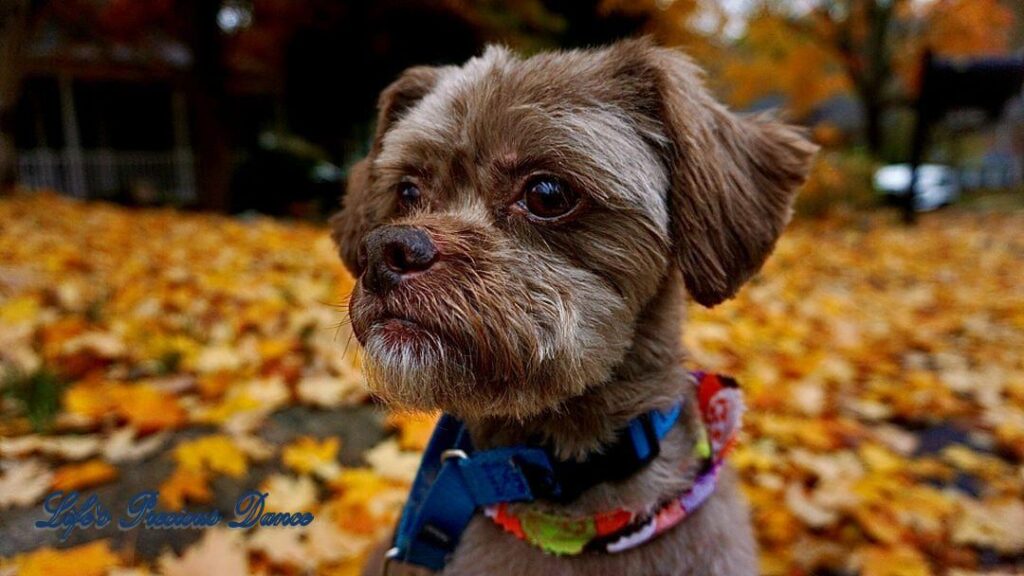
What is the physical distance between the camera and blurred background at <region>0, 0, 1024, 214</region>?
1404 centimetres

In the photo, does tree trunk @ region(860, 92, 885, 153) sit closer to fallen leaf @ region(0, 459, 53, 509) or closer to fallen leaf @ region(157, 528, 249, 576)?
fallen leaf @ region(157, 528, 249, 576)

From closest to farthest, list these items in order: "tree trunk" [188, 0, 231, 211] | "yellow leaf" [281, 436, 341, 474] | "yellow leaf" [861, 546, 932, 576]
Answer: "yellow leaf" [861, 546, 932, 576] → "yellow leaf" [281, 436, 341, 474] → "tree trunk" [188, 0, 231, 211]

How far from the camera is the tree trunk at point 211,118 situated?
1458cm

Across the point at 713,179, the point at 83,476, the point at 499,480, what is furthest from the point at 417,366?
the point at 83,476

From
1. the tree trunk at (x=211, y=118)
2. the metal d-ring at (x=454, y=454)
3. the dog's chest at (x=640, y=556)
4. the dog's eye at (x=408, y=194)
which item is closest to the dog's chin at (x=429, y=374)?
the metal d-ring at (x=454, y=454)

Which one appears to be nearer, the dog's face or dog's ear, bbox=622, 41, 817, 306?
the dog's face

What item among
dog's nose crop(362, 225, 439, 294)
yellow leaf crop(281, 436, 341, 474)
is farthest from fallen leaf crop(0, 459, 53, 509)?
dog's nose crop(362, 225, 439, 294)

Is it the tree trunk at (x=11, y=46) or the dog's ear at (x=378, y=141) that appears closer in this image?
the dog's ear at (x=378, y=141)

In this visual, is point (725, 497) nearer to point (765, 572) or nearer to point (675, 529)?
point (675, 529)

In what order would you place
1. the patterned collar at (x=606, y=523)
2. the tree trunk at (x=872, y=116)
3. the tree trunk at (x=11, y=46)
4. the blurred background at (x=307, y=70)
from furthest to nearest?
the tree trunk at (x=872, y=116) → the blurred background at (x=307, y=70) → the tree trunk at (x=11, y=46) → the patterned collar at (x=606, y=523)

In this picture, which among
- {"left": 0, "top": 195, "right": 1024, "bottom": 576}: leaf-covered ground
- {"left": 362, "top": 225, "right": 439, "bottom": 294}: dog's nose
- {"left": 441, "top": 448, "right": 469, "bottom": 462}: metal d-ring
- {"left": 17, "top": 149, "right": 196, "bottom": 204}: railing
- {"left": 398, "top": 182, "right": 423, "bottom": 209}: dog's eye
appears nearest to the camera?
{"left": 362, "top": 225, "right": 439, "bottom": 294}: dog's nose

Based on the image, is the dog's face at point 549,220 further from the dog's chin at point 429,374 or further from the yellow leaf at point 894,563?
the yellow leaf at point 894,563

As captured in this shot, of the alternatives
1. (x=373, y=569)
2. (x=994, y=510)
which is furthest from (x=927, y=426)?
(x=373, y=569)

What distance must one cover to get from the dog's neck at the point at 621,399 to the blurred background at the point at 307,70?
31.6 feet
